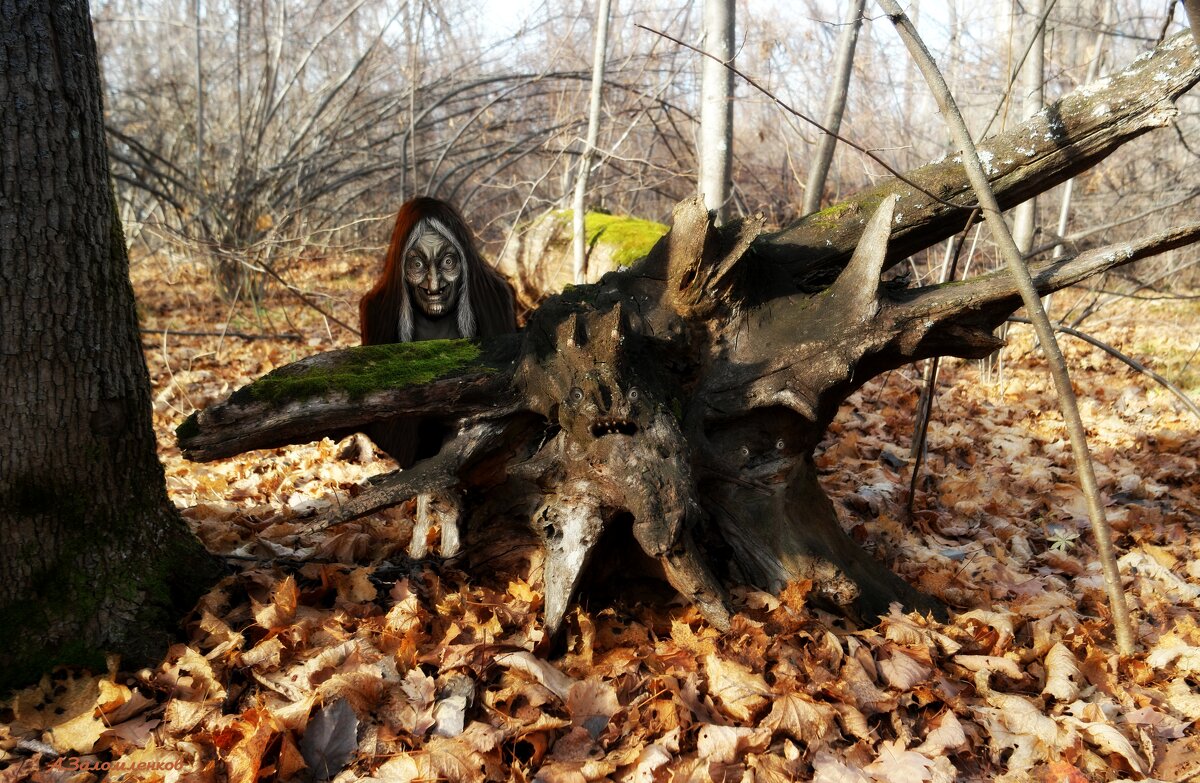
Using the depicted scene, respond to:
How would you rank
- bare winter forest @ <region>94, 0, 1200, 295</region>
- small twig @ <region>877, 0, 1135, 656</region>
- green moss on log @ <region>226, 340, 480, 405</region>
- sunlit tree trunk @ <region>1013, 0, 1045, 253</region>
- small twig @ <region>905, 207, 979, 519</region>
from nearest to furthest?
small twig @ <region>877, 0, 1135, 656</region>
green moss on log @ <region>226, 340, 480, 405</region>
small twig @ <region>905, 207, 979, 519</region>
sunlit tree trunk @ <region>1013, 0, 1045, 253</region>
bare winter forest @ <region>94, 0, 1200, 295</region>

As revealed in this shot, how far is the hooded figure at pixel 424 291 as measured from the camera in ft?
14.4

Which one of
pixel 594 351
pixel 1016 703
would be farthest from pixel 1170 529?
pixel 594 351

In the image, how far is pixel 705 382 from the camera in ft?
11.5

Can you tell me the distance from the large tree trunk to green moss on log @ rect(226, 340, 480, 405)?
34 centimetres

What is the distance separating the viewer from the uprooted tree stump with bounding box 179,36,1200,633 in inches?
121

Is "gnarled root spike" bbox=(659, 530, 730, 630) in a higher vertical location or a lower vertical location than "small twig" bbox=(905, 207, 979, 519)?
lower

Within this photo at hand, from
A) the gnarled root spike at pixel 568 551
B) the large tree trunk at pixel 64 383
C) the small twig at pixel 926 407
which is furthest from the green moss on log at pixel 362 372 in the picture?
the small twig at pixel 926 407

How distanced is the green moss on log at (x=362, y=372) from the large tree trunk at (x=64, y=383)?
337 mm

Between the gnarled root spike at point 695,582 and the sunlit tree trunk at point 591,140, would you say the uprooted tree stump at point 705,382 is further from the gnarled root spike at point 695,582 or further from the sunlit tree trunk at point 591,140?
the sunlit tree trunk at point 591,140

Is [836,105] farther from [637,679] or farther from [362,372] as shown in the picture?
[637,679]

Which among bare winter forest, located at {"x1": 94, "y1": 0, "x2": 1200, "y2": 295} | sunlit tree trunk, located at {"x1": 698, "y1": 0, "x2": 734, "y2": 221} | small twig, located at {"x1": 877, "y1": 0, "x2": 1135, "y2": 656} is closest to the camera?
small twig, located at {"x1": 877, "y1": 0, "x2": 1135, "y2": 656}

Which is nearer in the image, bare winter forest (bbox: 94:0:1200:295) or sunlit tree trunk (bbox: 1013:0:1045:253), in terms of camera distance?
sunlit tree trunk (bbox: 1013:0:1045:253)

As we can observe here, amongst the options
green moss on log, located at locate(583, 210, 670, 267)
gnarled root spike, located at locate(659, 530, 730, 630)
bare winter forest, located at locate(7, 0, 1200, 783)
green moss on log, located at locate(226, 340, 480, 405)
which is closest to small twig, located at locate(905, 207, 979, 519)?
bare winter forest, located at locate(7, 0, 1200, 783)

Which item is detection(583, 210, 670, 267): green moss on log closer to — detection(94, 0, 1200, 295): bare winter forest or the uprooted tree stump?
detection(94, 0, 1200, 295): bare winter forest
